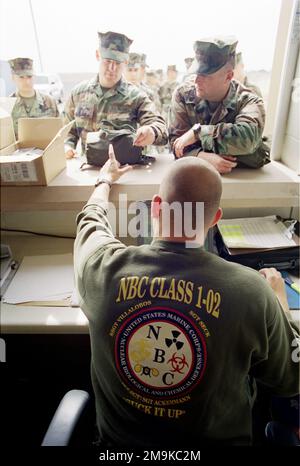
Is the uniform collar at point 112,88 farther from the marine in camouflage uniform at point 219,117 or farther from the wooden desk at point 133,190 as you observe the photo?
the wooden desk at point 133,190

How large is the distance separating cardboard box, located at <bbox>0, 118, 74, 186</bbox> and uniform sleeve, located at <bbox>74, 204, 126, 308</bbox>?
0.82 ft

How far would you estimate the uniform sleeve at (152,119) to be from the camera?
1.21 m

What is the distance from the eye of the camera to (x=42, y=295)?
1123 mm

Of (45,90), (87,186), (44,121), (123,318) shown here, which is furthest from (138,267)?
(45,90)

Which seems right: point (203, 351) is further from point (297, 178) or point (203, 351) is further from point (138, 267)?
point (297, 178)

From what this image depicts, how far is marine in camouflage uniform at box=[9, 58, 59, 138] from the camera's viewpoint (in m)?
1.22

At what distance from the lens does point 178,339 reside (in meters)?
0.71

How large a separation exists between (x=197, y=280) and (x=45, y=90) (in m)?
1.02

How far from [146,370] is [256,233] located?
725 mm

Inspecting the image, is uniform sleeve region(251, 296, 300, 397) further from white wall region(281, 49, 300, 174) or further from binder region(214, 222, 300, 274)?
white wall region(281, 49, 300, 174)

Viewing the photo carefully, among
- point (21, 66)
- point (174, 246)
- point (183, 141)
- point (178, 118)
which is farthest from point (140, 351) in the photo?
point (21, 66)

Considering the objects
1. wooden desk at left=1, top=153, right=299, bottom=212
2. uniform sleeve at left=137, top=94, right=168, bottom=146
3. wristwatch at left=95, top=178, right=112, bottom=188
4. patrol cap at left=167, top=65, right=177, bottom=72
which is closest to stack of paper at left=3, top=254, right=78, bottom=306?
wooden desk at left=1, top=153, right=299, bottom=212

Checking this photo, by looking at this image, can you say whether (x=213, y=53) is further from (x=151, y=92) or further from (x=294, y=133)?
(x=294, y=133)

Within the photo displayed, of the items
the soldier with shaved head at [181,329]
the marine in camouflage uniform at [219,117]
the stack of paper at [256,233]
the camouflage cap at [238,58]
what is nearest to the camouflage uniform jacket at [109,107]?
the marine in camouflage uniform at [219,117]
